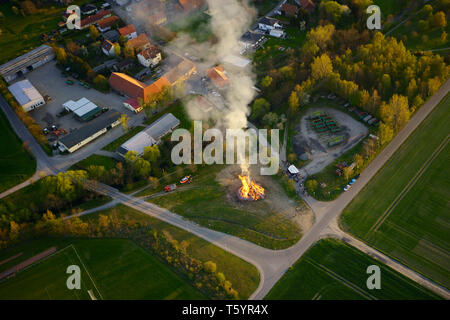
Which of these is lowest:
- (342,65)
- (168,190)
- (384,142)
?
(168,190)

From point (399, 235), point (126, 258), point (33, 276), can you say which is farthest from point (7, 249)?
point (399, 235)

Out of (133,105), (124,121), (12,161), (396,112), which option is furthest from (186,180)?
(396,112)

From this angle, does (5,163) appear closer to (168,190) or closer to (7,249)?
(7,249)

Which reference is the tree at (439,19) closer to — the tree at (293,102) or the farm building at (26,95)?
the tree at (293,102)

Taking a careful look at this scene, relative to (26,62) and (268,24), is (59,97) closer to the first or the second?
(26,62)

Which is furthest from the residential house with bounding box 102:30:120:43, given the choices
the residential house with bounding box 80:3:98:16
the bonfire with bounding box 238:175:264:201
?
the bonfire with bounding box 238:175:264:201

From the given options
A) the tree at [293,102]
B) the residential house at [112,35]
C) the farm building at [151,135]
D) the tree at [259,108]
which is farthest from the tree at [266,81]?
the residential house at [112,35]
